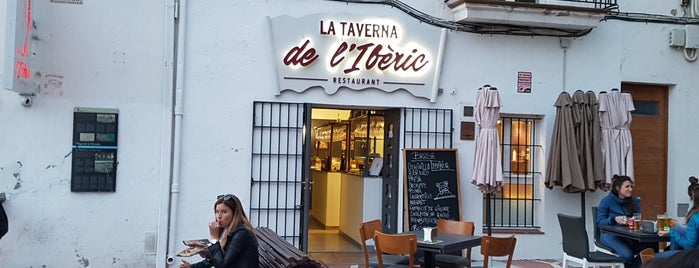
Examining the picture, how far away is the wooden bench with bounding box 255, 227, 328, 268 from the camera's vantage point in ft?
14.8

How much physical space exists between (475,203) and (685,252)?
7613mm

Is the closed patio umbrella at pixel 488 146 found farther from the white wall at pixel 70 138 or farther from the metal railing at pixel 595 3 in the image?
the white wall at pixel 70 138

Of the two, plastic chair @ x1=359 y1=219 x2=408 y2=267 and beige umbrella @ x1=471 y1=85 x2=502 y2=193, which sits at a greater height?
beige umbrella @ x1=471 y1=85 x2=502 y2=193

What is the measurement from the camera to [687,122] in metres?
9.76

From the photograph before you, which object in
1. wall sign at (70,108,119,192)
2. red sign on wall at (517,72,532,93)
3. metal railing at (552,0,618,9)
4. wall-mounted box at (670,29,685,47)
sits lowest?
wall sign at (70,108,119,192)

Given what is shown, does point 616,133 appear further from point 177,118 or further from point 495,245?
point 177,118

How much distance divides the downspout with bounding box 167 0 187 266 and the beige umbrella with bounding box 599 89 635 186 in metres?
5.54

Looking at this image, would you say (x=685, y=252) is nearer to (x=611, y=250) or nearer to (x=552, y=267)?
(x=611, y=250)

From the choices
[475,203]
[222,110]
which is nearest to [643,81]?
[475,203]

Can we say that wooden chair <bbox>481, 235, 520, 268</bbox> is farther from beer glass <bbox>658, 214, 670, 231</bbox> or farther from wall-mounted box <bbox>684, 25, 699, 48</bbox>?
wall-mounted box <bbox>684, 25, 699, 48</bbox>

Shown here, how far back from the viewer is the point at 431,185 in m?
8.89

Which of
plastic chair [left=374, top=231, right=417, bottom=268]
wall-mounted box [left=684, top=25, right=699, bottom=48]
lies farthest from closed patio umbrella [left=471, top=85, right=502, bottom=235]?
wall-mounted box [left=684, top=25, right=699, bottom=48]

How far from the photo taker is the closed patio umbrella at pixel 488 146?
8.62 metres

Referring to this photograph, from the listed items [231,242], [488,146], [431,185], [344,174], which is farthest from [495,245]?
[344,174]
